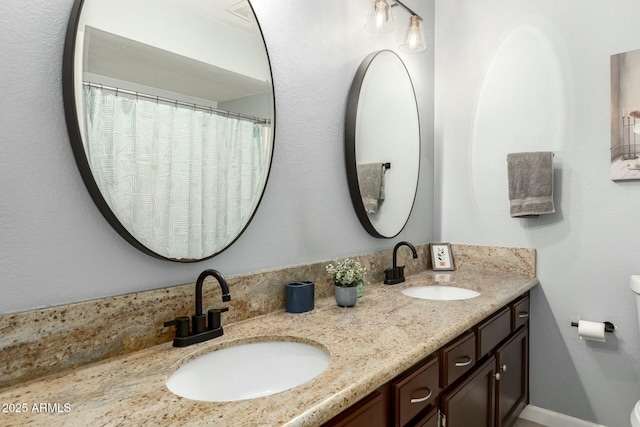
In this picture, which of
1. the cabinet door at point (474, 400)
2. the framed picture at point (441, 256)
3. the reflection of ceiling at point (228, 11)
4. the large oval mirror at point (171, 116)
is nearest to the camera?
the large oval mirror at point (171, 116)

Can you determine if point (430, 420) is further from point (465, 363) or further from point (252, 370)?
point (252, 370)

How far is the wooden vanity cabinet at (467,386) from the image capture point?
97 centimetres

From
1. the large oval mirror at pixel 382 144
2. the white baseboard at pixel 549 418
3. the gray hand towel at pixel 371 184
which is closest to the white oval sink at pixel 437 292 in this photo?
the large oval mirror at pixel 382 144

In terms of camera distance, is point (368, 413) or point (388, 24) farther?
point (388, 24)

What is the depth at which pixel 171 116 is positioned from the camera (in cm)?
110

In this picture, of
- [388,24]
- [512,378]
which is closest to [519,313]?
[512,378]

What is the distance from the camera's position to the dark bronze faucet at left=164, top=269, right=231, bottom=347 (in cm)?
105

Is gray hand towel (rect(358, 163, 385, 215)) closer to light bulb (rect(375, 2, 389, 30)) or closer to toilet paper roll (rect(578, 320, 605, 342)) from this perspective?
light bulb (rect(375, 2, 389, 30))

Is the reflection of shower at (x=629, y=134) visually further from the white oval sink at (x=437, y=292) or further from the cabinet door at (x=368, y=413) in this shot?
the cabinet door at (x=368, y=413)

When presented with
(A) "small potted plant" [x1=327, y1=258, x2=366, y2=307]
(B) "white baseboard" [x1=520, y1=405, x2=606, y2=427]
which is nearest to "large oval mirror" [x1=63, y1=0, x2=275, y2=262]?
(A) "small potted plant" [x1=327, y1=258, x2=366, y2=307]

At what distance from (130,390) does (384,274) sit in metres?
1.36

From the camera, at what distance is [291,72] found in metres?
1.50

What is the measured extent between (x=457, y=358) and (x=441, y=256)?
3.63ft

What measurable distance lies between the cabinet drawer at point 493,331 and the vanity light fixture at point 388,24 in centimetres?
138
